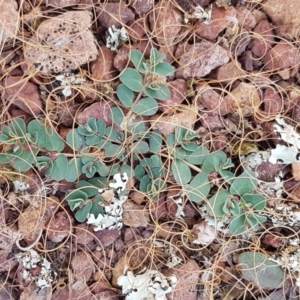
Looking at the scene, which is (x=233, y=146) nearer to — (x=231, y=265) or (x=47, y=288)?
(x=231, y=265)

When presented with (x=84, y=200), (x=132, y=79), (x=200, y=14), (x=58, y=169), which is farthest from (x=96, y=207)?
(x=200, y=14)

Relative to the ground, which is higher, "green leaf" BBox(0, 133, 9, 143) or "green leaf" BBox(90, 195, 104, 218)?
"green leaf" BBox(0, 133, 9, 143)

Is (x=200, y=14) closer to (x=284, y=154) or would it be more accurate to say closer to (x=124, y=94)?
(x=124, y=94)

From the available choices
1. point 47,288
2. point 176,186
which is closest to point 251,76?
point 176,186

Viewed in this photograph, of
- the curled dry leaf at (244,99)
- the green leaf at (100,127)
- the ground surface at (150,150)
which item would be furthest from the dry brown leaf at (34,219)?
the curled dry leaf at (244,99)

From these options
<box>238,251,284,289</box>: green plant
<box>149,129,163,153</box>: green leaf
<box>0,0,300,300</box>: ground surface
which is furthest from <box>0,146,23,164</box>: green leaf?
<box>238,251,284,289</box>: green plant

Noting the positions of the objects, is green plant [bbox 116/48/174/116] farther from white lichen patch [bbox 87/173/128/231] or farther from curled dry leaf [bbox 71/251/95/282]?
curled dry leaf [bbox 71/251/95/282]

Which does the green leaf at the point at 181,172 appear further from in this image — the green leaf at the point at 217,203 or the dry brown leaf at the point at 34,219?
the dry brown leaf at the point at 34,219
